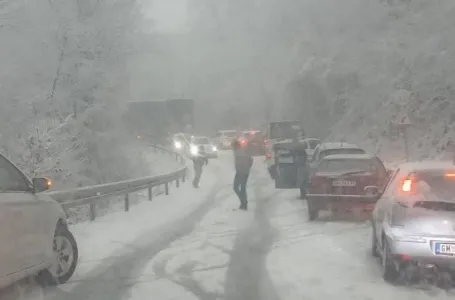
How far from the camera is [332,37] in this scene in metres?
43.0

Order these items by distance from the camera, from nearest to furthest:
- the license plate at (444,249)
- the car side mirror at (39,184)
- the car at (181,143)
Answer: the license plate at (444,249) → the car side mirror at (39,184) → the car at (181,143)

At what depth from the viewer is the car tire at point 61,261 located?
24.9 feet

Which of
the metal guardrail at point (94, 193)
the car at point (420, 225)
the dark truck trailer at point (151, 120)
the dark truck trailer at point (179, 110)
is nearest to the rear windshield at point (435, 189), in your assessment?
the car at point (420, 225)

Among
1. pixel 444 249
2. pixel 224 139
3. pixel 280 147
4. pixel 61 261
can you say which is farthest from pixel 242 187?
pixel 224 139

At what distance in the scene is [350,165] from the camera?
13.6 m

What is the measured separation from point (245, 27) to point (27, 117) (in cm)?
4725

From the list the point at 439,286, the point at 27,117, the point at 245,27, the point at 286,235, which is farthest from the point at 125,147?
the point at 245,27

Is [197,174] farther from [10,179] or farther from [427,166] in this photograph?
[10,179]

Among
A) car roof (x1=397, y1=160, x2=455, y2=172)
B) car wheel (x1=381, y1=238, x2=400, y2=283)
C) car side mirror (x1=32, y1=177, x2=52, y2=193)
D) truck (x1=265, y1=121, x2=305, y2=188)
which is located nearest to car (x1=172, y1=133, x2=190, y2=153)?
truck (x1=265, y1=121, x2=305, y2=188)

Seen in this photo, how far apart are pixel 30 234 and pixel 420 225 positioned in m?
4.44

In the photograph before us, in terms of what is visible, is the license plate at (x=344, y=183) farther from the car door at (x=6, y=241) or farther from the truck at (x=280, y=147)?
the car door at (x=6, y=241)

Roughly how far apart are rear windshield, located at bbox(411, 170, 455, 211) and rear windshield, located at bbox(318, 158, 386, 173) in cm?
556

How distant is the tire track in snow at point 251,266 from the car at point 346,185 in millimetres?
1271

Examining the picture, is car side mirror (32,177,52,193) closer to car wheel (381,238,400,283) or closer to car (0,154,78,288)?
car (0,154,78,288)
